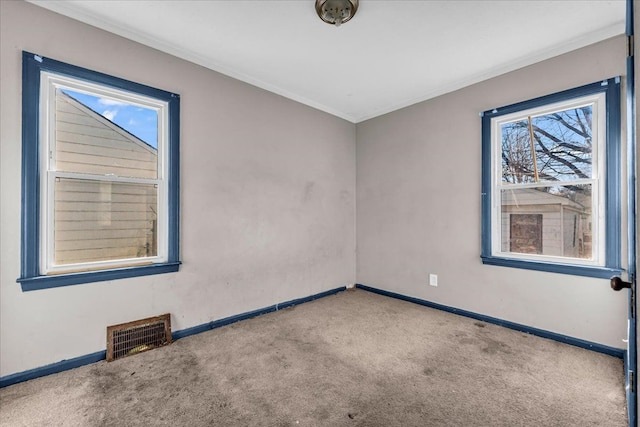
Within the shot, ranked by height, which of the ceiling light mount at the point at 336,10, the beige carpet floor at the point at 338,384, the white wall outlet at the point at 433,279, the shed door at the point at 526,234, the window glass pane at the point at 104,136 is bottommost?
Answer: the beige carpet floor at the point at 338,384

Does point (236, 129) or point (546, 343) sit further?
point (236, 129)

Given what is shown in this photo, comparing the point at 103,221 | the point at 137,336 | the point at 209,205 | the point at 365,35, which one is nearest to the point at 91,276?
the point at 103,221

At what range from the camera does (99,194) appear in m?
2.24

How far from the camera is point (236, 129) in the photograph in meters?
2.95

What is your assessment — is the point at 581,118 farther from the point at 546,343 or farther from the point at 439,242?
the point at 546,343

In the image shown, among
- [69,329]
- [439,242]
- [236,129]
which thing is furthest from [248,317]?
[439,242]

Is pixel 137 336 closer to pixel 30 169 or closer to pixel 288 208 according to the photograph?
pixel 30 169

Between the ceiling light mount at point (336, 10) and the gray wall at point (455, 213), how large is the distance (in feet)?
5.72

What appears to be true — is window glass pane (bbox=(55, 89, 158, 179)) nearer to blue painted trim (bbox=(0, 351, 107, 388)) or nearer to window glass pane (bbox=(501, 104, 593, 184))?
blue painted trim (bbox=(0, 351, 107, 388))

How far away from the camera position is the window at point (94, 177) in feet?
6.37

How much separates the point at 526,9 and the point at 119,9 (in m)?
2.92

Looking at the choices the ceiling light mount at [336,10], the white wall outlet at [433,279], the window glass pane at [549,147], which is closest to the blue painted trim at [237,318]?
the white wall outlet at [433,279]

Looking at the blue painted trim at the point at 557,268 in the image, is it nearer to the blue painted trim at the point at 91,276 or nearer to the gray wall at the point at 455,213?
the gray wall at the point at 455,213

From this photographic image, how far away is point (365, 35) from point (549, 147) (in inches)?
77.5
